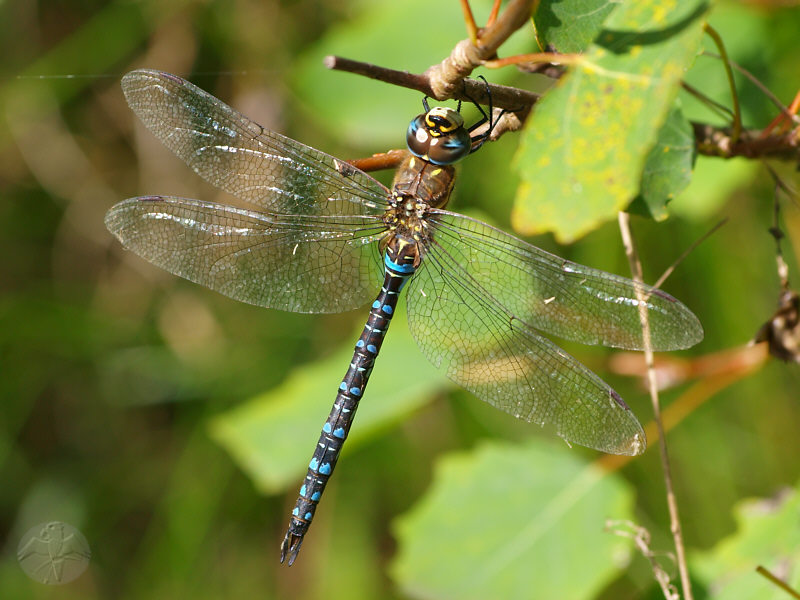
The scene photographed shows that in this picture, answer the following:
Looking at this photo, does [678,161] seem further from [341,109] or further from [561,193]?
[341,109]

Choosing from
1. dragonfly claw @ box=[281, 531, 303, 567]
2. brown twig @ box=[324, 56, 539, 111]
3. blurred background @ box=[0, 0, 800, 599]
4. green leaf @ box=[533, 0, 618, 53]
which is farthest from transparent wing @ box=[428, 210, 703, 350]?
blurred background @ box=[0, 0, 800, 599]

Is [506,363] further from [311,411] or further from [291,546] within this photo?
[311,411]

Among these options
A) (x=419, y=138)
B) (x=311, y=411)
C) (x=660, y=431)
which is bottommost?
(x=311, y=411)

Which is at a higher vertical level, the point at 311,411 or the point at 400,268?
the point at 400,268

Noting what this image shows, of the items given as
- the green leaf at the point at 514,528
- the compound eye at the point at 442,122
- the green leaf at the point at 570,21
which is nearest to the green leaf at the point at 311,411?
the green leaf at the point at 514,528

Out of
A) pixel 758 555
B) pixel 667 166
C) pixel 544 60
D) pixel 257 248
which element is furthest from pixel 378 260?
pixel 758 555

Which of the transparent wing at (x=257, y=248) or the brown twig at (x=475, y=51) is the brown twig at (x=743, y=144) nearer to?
the brown twig at (x=475, y=51)
